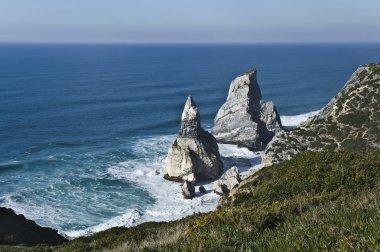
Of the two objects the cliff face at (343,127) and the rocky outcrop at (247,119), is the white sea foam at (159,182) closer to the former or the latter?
the rocky outcrop at (247,119)

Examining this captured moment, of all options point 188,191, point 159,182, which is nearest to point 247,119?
point 159,182

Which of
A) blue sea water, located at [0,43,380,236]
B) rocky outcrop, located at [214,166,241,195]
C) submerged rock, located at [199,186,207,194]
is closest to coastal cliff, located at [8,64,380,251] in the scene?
rocky outcrop, located at [214,166,241,195]

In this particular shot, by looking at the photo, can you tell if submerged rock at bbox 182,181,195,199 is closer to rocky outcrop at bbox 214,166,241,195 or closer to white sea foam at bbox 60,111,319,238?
white sea foam at bbox 60,111,319,238

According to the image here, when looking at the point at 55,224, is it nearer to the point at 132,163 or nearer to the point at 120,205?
the point at 120,205

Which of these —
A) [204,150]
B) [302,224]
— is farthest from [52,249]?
[204,150]

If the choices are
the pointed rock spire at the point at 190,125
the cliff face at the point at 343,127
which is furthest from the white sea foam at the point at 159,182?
the cliff face at the point at 343,127

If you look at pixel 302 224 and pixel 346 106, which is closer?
pixel 302 224

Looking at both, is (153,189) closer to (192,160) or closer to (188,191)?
(188,191)
